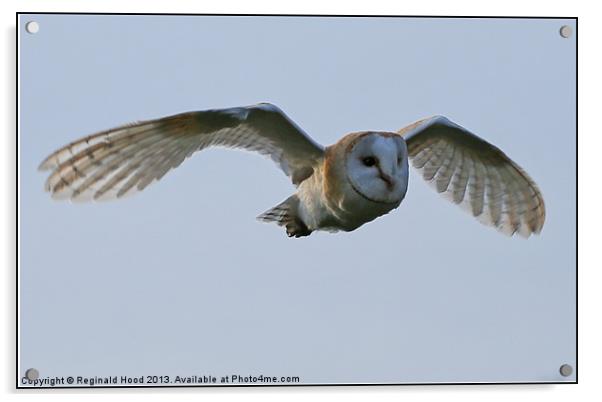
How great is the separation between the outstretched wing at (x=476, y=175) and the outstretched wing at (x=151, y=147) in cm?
23

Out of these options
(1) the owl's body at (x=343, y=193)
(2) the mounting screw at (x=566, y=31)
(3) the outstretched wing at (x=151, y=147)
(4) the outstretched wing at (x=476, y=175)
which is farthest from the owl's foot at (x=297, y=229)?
(2) the mounting screw at (x=566, y=31)

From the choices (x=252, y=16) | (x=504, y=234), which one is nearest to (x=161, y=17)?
(x=252, y=16)

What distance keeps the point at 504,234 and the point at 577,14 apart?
440 mm

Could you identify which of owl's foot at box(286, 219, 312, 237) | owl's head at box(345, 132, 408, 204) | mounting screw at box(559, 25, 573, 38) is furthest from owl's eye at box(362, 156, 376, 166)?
mounting screw at box(559, 25, 573, 38)

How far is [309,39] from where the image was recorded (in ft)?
7.27

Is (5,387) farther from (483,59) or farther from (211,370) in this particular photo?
(483,59)

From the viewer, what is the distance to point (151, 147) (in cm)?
219

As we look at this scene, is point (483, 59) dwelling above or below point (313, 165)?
above

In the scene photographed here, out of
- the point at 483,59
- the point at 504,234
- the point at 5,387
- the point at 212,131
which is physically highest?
the point at 483,59

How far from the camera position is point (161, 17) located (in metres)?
2.19

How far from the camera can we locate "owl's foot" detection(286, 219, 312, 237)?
2236 mm

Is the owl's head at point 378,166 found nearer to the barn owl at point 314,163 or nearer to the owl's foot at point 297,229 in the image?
the barn owl at point 314,163

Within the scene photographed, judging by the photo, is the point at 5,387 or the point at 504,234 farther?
the point at 504,234

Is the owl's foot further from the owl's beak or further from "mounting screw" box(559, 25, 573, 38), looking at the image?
"mounting screw" box(559, 25, 573, 38)
